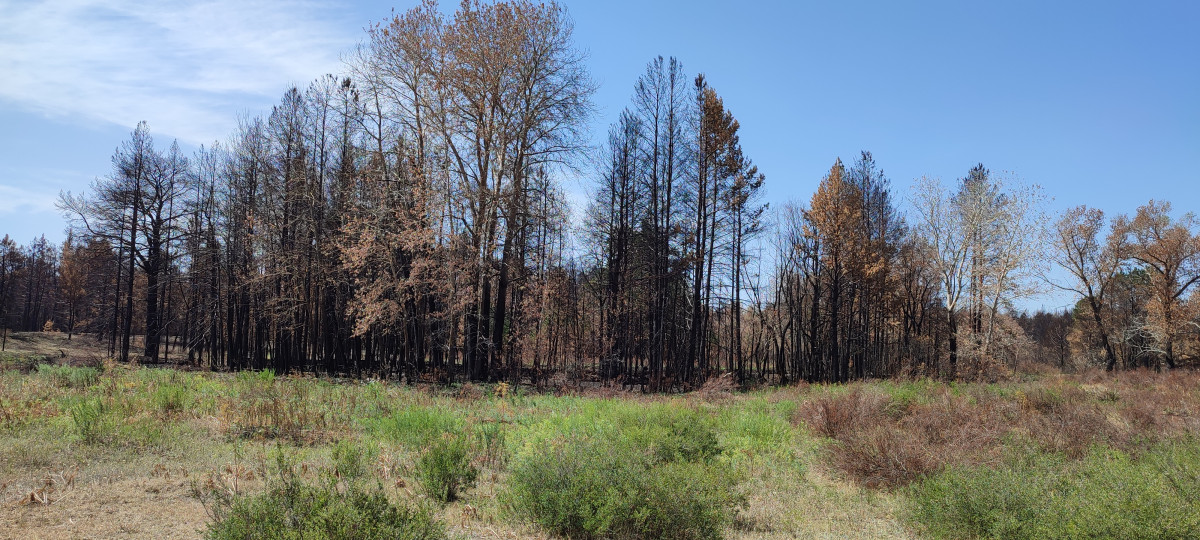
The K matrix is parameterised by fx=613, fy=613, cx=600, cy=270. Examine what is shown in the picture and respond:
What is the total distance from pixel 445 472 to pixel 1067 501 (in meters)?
5.91

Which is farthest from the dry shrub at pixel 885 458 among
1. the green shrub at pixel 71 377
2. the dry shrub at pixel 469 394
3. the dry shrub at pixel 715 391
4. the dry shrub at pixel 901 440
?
the green shrub at pixel 71 377

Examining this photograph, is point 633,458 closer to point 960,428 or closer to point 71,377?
point 960,428

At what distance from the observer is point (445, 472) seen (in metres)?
6.71

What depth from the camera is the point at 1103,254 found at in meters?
38.1

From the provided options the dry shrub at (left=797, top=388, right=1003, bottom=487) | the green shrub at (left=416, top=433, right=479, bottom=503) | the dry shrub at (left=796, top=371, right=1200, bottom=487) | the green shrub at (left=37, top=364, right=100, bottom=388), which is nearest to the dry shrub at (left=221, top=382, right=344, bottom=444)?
the green shrub at (left=416, top=433, right=479, bottom=503)

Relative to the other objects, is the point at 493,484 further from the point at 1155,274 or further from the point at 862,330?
the point at 1155,274

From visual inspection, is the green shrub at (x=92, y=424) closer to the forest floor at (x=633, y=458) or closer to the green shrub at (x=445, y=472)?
the forest floor at (x=633, y=458)

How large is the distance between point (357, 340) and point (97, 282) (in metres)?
39.3

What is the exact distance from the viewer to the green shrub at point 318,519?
4.13 meters

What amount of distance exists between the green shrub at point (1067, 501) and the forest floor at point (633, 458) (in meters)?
0.02

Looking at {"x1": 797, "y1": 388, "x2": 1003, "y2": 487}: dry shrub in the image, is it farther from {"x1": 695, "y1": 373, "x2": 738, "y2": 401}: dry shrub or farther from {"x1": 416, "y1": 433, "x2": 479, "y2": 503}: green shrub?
{"x1": 695, "y1": 373, "x2": 738, "y2": 401}: dry shrub

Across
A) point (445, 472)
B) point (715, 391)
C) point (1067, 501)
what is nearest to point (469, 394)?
point (715, 391)

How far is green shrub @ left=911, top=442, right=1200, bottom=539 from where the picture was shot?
459 centimetres

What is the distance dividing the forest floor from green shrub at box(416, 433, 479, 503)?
0.34 feet
